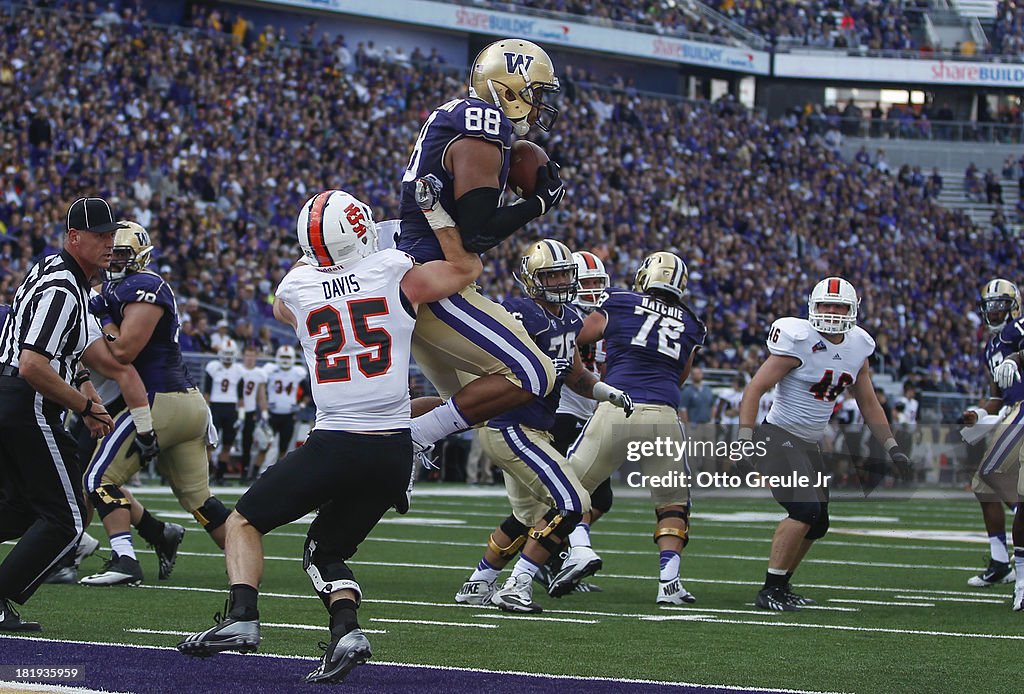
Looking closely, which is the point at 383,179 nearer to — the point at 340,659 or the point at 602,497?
the point at 602,497

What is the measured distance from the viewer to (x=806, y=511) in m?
8.09

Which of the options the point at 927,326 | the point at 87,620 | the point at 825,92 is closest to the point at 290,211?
the point at 927,326

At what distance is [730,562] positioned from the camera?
1080 centimetres

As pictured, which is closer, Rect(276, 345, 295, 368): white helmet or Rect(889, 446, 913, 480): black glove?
Rect(889, 446, 913, 480): black glove

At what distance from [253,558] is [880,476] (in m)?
16.1

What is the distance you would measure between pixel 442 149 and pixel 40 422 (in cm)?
194

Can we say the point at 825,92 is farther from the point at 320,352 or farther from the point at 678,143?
the point at 320,352

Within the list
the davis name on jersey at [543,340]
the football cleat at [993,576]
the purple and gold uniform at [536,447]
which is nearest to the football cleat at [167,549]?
the purple and gold uniform at [536,447]

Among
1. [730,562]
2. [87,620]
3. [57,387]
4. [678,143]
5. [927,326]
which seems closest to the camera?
[57,387]

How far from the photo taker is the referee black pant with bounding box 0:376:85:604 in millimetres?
6090

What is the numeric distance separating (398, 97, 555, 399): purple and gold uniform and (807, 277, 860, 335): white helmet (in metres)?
2.40

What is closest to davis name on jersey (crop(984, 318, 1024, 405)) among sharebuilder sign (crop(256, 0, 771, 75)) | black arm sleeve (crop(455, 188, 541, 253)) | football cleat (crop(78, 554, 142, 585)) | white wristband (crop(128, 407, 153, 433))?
black arm sleeve (crop(455, 188, 541, 253))

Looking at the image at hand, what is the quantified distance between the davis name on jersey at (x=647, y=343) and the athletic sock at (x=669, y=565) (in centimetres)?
95

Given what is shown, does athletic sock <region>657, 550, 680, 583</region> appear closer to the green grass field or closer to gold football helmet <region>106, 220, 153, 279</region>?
the green grass field
